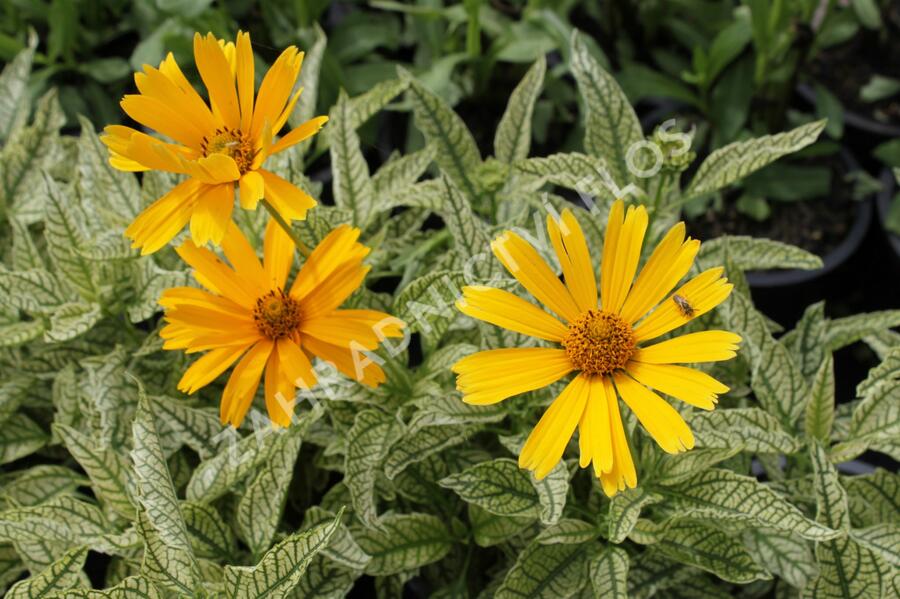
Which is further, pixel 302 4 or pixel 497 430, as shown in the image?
pixel 302 4

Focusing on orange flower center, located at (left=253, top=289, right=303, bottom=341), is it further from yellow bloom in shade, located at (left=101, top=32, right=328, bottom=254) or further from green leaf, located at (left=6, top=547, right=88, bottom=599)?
green leaf, located at (left=6, top=547, right=88, bottom=599)

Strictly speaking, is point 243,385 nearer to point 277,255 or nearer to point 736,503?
point 277,255

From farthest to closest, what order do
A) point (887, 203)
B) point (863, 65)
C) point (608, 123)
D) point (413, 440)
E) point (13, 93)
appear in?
point (863, 65) < point (887, 203) < point (13, 93) < point (608, 123) < point (413, 440)

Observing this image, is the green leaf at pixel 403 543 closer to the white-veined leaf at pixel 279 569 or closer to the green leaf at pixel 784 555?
the white-veined leaf at pixel 279 569

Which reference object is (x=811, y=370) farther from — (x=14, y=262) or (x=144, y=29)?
(x=144, y=29)

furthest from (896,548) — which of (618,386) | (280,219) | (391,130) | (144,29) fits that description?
(144,29)

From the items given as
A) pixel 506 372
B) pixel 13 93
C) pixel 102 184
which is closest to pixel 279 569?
pixel 506 372
